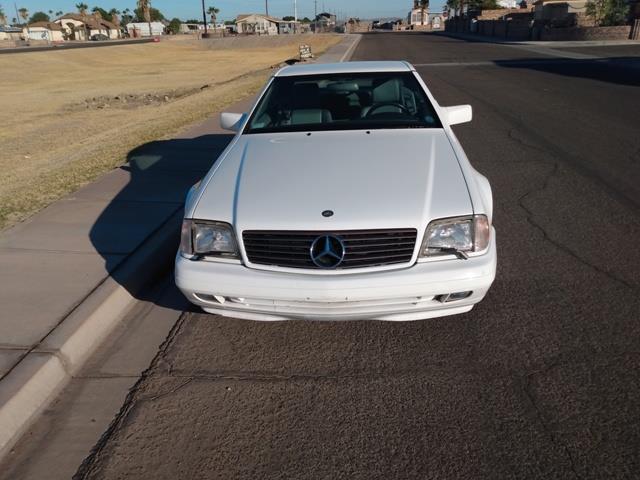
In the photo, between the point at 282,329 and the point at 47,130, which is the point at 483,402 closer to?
the point at 282,329

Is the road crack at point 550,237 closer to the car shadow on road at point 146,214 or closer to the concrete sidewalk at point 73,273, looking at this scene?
the car shadow on road at point 146,214

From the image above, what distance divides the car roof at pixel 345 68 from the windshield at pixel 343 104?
46 millimetres

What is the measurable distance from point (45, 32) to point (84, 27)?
12.9m

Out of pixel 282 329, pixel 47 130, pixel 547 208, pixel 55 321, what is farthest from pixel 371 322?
pixel 47 130

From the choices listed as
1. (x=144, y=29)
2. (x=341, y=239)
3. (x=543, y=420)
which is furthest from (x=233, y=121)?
(x=144, y=29)

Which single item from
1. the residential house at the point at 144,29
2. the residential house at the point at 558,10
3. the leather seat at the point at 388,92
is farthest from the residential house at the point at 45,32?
the leather seat at the point at 388,92

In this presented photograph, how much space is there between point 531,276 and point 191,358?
2.59 m

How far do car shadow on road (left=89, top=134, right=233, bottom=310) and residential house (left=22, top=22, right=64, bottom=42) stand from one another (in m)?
132

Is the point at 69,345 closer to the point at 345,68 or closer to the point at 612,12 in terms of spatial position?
the point at 345,68

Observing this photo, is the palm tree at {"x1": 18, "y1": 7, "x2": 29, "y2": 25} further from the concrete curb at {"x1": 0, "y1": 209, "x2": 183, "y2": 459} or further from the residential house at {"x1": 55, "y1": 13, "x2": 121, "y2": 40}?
the concrete curb at {"x1": 0, "y1": 209, "x2": 183, "y2": 459}

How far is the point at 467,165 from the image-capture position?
12.1ft

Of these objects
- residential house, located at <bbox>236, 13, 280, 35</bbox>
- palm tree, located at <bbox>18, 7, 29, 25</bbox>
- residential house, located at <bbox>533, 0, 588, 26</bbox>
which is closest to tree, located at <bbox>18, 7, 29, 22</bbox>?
palm tree, located at <bbox>18, 7, 29, 25</bbox>

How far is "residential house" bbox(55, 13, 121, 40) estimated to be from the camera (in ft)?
451

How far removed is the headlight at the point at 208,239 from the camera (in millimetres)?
3250
